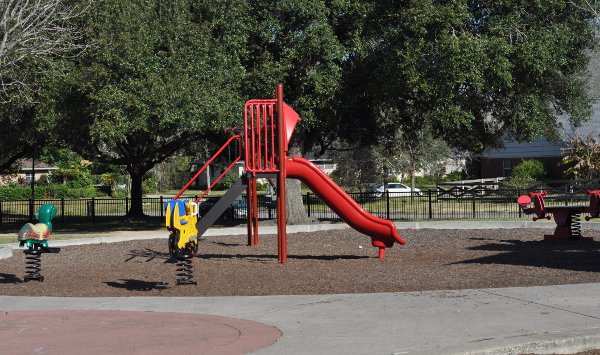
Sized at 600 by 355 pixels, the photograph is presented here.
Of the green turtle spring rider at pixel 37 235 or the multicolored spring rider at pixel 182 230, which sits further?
the green turtle spring rider at pixel 37 235

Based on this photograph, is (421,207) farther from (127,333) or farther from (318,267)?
(127,333)

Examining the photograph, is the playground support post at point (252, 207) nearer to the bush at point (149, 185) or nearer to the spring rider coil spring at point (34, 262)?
the spring rider coil spring at point (34, 262)

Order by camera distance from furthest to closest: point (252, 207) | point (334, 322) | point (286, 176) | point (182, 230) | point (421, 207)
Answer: point (421, 207) → point (252, 207) → point (286, 176) → point (182, 230) → point (334, 322)

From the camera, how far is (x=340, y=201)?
60.8 feet

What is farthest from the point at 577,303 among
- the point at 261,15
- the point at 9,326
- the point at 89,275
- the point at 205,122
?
the point at 261,15

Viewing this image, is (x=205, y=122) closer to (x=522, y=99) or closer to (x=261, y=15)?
(x=261, y=15)

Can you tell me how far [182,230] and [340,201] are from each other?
501cm

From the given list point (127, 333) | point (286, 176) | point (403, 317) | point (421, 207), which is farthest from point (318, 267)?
point (421, 207)

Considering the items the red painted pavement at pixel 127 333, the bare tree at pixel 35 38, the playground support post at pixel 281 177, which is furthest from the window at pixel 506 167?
the red painted pavement at pixel 127 333

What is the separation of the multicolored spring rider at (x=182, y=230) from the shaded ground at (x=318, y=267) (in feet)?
1.90

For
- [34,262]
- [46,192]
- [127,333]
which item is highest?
[46,192]

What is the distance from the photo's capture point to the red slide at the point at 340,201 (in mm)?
18359

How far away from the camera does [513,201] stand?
124 feet

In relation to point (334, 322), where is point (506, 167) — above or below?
above
